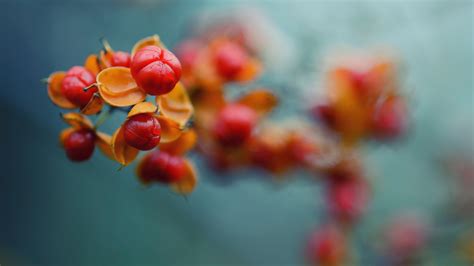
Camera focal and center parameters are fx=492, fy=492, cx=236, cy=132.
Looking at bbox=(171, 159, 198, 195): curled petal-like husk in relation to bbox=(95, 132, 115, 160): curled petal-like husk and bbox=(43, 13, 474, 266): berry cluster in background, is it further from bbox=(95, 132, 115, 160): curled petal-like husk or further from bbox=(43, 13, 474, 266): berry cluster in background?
bbox=(95, 132, 115, 160): curled petal-like husk

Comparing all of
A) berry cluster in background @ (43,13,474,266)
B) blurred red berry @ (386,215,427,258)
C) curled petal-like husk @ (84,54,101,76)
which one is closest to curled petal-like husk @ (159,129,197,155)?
berry cluster in background @ (43,13,474,266)

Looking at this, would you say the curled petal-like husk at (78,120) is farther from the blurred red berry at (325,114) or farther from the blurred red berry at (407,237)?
the blurred red berry at (407,237)

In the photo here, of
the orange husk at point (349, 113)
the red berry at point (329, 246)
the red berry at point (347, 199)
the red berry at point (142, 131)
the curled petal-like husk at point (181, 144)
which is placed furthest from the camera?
the red berry at point (329, 246)

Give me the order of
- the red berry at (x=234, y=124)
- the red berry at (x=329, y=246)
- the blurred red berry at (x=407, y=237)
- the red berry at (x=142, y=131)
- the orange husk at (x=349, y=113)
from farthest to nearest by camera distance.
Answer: the blurred red berry at (x=407, y=237) < the red berry at (x=329, y=246) < the orange husk at (x=349, y=113) < the red berry at (x=234, y=124) < the red berry at (x=142, y=131)

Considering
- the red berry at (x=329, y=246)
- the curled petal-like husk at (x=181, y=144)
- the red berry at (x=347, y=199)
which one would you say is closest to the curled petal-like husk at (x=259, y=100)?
the curled petal-like husk at (x=181, y=144)

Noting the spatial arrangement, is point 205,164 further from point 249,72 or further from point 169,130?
point 169,130

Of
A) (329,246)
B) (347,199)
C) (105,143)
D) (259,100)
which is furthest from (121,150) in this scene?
(329,246)
